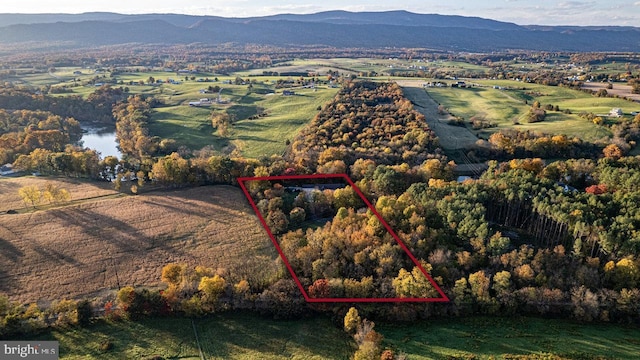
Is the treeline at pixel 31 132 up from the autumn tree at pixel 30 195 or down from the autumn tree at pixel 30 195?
up

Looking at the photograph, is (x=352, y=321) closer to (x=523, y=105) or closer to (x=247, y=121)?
(x=247, y=121)

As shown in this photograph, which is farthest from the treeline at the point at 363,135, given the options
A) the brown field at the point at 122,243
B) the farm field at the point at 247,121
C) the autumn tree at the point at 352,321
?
the autumn tree at the point at 352,321

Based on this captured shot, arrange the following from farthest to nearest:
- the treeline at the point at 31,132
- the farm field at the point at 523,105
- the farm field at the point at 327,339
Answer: the farm field at the point at 523,105, the treeline at the point at 31,132, the farm field at the point at 327,339

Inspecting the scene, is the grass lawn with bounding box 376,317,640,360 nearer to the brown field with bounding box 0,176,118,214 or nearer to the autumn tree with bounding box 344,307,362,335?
the autumn tree with bounding box 344,307,362,335

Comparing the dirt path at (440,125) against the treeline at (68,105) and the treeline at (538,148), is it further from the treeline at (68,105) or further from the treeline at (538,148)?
the treeline at (68,105)

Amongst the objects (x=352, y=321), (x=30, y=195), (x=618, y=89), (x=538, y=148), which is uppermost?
(x=618, y=89)

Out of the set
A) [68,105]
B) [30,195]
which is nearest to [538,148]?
[30,195]

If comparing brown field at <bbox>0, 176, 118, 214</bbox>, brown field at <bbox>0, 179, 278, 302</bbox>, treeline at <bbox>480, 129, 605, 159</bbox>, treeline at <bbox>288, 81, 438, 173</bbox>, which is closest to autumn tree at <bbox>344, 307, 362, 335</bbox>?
brown field at <bbox>0, 179, 278, 302</bbox>
